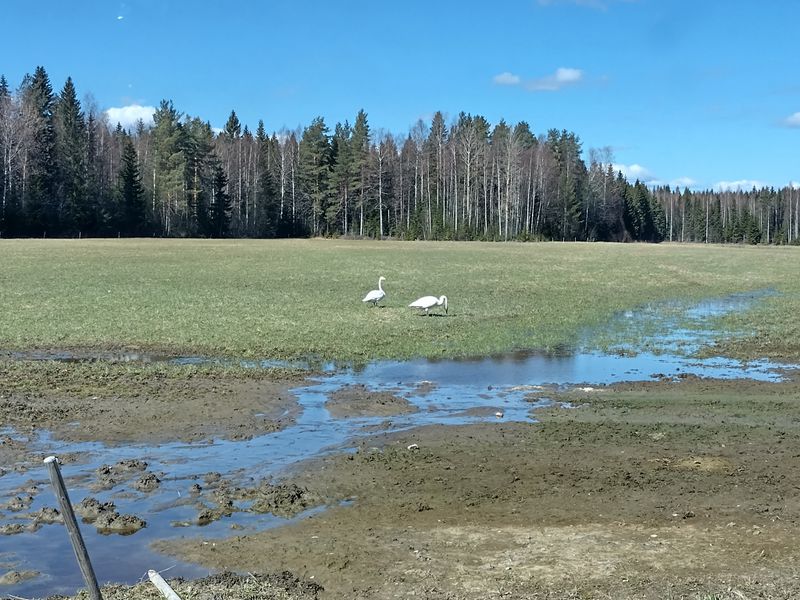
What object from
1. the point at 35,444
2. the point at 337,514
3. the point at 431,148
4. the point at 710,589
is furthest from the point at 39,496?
the point at 431,148

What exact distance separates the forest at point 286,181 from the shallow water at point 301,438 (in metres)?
78.0

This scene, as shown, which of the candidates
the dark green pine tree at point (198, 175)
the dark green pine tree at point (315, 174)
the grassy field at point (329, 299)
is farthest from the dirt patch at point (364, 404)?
the dark green pine tree at point (315, 174)

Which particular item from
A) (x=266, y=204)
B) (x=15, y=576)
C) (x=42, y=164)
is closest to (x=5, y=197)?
(x=42, y=164)

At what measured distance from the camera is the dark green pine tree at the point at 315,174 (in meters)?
124

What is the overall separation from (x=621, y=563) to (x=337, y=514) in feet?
10.9

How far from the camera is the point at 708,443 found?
12.3 meters

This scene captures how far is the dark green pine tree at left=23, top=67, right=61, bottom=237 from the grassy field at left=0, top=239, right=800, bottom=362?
2793cm

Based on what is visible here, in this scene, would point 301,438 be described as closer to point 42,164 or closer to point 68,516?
point 68,516

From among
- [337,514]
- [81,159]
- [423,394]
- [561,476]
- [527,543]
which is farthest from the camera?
[81,159]

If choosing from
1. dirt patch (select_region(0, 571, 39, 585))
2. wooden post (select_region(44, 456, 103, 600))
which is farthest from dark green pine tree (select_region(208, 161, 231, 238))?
wooden post (select_region(44, 456, 103, 600))

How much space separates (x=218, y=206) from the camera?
112375 mm

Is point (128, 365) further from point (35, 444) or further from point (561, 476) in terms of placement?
point (561, 476)

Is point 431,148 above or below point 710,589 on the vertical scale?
above

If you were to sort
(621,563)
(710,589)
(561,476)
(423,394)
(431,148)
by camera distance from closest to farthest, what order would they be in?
(710,589) < (621,563) < (561,476) < (423,394) < (431,148)
